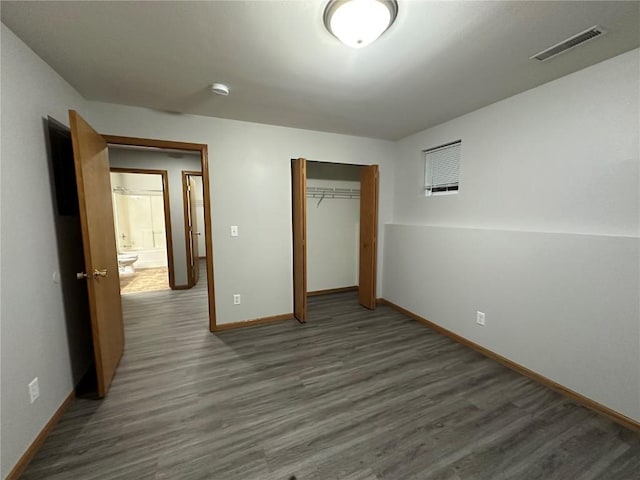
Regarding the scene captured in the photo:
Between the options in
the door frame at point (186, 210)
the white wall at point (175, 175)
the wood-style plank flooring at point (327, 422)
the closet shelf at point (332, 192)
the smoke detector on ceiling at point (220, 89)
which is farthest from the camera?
the door frame at point (186, 210)

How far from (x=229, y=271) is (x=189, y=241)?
7.53 feet

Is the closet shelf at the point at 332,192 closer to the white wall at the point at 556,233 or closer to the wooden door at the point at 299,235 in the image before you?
the wooden door at the point at 299,235

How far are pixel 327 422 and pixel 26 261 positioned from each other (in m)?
2.08

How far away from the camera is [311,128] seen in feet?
10.4

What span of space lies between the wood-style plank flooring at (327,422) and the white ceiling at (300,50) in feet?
7.90

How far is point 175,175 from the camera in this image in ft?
15.1

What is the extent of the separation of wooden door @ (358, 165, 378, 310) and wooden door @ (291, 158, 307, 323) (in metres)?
1.03

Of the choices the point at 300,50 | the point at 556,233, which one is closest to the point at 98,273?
the point at 300,50

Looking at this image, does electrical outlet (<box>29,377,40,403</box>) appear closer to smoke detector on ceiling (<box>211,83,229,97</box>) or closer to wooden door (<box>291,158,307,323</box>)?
wooden door (<box>291,158,307,323</box>)

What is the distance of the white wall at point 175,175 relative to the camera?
170 inches

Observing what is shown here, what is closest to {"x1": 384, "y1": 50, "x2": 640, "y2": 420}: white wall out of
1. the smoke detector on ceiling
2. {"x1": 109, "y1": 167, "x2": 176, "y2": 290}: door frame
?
the smoke detector on ceiling

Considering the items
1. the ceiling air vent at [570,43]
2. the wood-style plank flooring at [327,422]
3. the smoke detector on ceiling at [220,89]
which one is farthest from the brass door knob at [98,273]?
the ceiling air vent at [570,43]

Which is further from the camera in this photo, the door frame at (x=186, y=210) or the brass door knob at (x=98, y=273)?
the door frame at (x=186, y=210)

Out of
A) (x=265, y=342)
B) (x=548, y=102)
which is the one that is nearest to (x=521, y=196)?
(x=548, y=102)
